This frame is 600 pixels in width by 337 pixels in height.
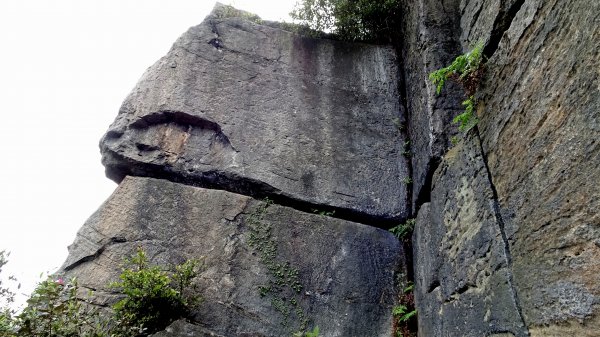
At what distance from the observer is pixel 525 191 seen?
2803 millimetres

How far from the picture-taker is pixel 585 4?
2367 mm

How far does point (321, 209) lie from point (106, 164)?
267cm

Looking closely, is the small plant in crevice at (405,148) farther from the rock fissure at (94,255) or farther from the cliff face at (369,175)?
the rock fissure at (94,255)

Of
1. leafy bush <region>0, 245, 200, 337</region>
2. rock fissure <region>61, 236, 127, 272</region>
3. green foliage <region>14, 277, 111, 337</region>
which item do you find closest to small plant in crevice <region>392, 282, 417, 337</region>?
leafy bush <region>0, 245, 200, 337</region>

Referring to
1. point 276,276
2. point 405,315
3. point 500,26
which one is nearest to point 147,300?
point 276,276

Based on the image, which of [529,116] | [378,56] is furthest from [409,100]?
[529,116]

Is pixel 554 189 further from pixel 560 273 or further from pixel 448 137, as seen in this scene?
pixel 448 137

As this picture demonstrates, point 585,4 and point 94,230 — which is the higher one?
point 585,4

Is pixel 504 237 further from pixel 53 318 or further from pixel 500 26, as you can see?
pixel 53 318

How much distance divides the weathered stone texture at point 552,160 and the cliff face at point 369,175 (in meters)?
0.01

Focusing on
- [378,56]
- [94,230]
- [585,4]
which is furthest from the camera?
[378,56]

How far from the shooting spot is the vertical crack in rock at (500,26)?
336cm

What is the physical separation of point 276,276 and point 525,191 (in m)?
2.63

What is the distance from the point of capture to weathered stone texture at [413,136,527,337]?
293cm
